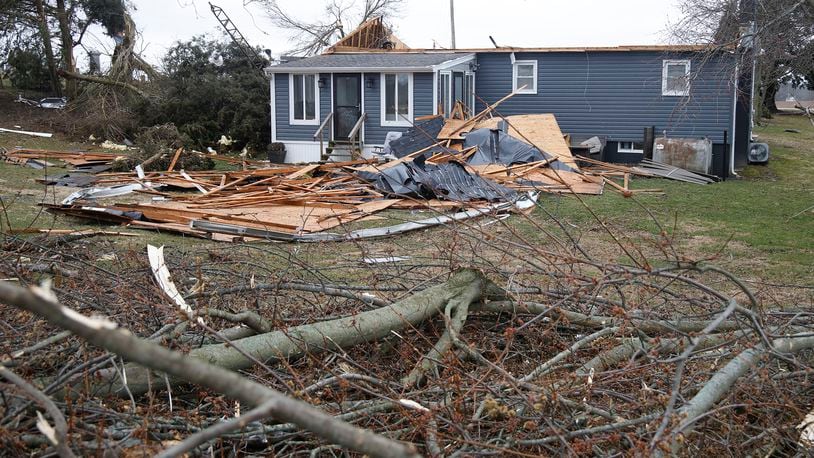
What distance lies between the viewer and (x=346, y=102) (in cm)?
2436

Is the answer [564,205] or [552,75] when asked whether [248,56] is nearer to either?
[552,75]

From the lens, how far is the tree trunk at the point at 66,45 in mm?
29923

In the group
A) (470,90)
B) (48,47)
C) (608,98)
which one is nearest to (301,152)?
(470,90)

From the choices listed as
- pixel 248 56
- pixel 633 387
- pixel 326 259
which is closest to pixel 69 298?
pixel 633 387

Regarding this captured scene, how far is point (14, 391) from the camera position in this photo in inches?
116

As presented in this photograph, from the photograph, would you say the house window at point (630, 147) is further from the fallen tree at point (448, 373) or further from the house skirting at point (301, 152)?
the fallen tree at point (448, 373)

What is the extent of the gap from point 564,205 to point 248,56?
16.8 meters

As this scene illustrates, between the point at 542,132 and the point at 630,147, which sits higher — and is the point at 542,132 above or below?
above

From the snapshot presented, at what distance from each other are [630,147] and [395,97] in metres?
7.08

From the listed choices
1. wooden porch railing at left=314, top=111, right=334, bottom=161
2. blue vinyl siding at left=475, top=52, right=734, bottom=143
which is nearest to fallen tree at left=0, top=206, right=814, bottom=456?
wooden porch railing at left=314, top=111, right=334, bottom=161

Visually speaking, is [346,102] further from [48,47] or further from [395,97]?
[48,47]

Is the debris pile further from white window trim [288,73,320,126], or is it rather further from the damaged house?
white window trim [288,73,320,126]

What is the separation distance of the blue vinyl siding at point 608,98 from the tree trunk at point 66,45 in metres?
15.6

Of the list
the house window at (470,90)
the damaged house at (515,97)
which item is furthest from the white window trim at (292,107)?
the house window at (470,90)
